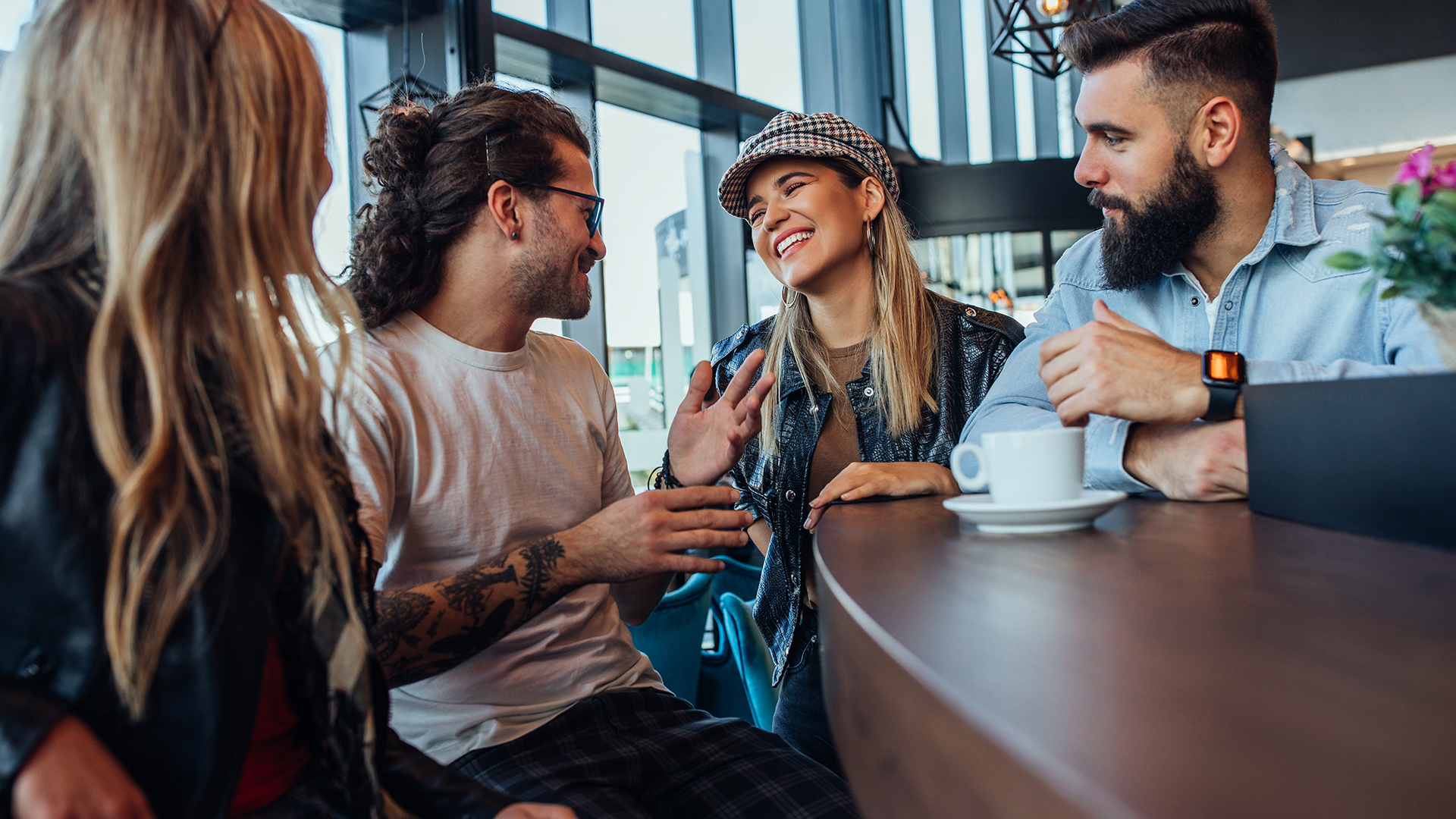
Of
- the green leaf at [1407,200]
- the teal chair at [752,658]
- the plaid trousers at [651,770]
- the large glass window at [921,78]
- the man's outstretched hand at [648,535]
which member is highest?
the large glass window at [921,78]

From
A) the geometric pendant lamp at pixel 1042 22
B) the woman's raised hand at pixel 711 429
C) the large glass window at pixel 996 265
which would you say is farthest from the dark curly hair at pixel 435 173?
the large glass window at pixel 996 265

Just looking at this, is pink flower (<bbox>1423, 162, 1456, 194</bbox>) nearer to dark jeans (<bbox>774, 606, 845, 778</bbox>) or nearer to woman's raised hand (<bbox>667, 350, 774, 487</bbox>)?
woman's raised hand (<bbox>667, 350, 774, 487</bbox>)

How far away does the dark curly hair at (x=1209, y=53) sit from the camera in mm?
1591

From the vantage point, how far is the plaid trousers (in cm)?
115

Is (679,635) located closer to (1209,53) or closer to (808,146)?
(808,146)

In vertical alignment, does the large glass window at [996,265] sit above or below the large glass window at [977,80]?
below

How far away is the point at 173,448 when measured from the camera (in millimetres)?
681

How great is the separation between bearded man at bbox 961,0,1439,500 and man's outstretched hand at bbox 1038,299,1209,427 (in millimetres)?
12

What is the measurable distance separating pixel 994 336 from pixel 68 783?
5.74 ft

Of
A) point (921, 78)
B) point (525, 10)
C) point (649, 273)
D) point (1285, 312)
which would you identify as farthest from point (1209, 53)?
point (921, 78)

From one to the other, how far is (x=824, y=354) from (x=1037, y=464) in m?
1.23

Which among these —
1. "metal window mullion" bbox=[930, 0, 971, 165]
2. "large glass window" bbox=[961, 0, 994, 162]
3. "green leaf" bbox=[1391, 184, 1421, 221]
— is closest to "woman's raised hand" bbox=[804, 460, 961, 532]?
"green leaf" bbox=[1391, 184, 1421, 221]

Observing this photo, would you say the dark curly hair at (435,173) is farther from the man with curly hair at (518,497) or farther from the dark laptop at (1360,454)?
the dark laptop at (1360,454)

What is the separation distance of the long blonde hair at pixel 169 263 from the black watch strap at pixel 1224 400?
1.00 m
